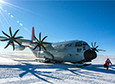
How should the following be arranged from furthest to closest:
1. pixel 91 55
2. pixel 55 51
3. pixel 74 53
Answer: pixel 55 51, pixel 74 53, pixel 91 55

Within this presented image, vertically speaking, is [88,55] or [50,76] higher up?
[88,55]

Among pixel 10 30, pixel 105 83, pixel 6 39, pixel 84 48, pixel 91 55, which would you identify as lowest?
pixel 105 83

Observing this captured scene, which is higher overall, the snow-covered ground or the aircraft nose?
the aircraft nose

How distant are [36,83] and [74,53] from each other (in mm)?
9143

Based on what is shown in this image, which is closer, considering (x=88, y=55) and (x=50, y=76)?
(x=50, y=76)

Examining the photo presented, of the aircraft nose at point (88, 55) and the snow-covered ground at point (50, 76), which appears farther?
the aircraft nose at point (88, 55)

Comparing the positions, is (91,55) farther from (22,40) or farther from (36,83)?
(22,40)

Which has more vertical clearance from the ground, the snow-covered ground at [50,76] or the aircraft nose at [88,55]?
the aircraft nose at [88,55]

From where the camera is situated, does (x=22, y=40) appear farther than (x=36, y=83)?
Yes

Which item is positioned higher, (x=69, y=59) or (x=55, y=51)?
(x=55, y=51)

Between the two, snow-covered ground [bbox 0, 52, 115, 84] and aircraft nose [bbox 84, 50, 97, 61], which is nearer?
snow-covered ground [bbox 0, 52, 115, 84]

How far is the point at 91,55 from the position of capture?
11984mm

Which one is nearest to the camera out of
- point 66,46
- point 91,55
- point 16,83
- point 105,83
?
point 16,83

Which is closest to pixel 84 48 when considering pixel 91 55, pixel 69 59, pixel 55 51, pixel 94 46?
pixel 91 55
